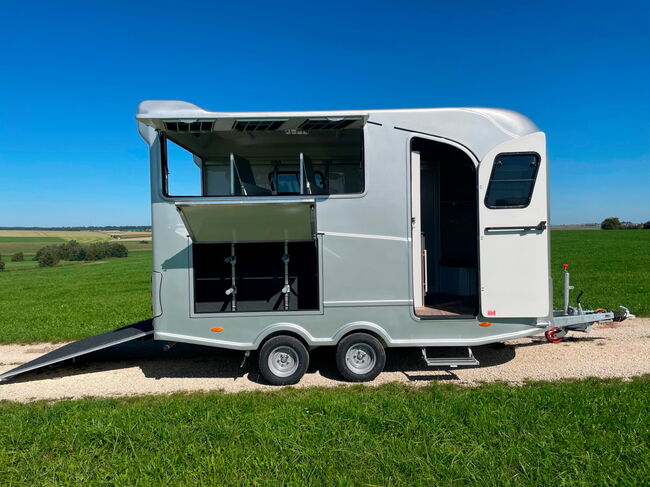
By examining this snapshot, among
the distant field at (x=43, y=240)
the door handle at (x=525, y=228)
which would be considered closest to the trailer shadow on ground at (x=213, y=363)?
the door handle at (x=525, y=228)

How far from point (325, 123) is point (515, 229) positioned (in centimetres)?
273

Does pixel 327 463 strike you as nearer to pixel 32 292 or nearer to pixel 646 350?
pixel 646 350

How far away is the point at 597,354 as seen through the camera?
6.00 meters

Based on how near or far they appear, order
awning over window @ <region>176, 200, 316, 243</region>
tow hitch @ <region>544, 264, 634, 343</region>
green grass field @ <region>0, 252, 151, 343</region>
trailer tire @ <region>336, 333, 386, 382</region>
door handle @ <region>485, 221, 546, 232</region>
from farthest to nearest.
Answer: green grass field @ <region>0, 252, 151, 343</region> < tow hitch @ <region>544, 264, 634, 343</region> < trailer tire @ <region>336, 333, 386, 382</region> < door handle @ <region>485, 221, 546, 232</region> < awning over window @ <region>176, 200, 316, 243</region>

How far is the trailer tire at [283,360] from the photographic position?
202 inches

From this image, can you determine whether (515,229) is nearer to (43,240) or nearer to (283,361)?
(283,361)

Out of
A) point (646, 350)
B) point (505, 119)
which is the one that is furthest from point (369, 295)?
point (646, 350)

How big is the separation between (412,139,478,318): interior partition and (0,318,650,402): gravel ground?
1.26 meters

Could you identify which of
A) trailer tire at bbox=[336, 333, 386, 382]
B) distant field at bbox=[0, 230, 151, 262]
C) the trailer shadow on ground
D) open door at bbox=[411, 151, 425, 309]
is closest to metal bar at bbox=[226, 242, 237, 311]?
the trailer shadow on ground

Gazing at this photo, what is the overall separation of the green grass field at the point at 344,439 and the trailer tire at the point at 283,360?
56 cm

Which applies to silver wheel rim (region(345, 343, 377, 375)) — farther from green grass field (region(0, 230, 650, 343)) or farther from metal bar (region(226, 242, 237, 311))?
green grass field (region(0, 230, 650, 343))

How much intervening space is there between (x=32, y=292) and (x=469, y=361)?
16.3 metres

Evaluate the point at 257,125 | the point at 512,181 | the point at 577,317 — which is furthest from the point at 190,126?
the point at 577,317

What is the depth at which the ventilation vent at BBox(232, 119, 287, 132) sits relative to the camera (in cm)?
493
